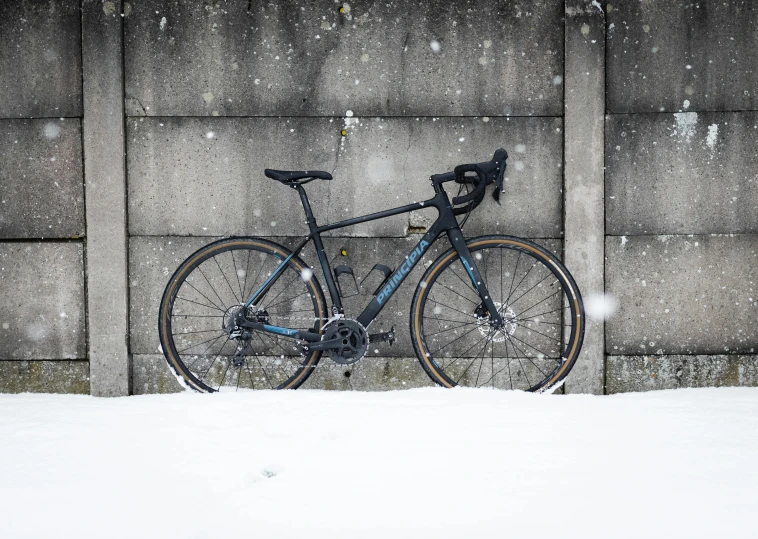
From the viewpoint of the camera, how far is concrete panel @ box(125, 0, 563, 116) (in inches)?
150

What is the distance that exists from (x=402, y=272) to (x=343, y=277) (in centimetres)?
48

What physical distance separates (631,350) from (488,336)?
3.22ft

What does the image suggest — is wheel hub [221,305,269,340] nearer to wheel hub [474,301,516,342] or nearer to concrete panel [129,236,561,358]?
concrete panel [129,236,561,358]

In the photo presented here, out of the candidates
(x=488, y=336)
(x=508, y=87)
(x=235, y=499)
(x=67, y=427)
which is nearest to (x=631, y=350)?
(x=488, y=336)

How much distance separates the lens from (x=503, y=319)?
3.55 metres

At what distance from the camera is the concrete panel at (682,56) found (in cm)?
380

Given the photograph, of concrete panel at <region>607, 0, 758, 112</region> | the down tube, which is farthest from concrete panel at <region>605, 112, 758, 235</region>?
the down tube

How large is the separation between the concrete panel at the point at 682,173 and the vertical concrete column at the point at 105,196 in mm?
3092

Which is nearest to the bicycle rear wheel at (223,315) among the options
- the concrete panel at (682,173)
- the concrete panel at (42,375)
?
the concrete panel at (42,375)

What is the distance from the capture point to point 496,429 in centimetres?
304

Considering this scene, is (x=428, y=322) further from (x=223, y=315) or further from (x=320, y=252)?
(x=223, y=315)

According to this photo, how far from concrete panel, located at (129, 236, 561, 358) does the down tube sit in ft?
0.95

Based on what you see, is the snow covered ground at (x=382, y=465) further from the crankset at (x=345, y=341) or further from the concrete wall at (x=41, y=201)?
the concrete wall at (x=41, y=201)

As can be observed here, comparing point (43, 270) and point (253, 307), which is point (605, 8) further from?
point (43, 270)
